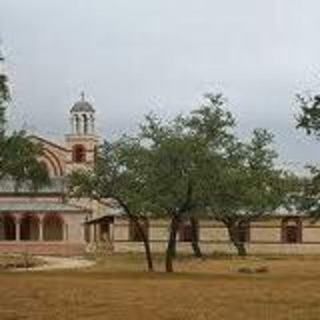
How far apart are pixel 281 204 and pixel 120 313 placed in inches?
2648

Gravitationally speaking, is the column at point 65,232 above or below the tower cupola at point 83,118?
below

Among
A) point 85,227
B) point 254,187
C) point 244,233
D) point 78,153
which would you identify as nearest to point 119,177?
point 254,187

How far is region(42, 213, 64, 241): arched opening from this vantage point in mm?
114625

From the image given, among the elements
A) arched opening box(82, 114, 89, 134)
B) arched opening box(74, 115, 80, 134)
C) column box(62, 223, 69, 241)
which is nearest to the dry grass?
column box(62, 223, 69, 241)

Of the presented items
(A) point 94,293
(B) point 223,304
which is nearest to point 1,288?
(A) point 94,293

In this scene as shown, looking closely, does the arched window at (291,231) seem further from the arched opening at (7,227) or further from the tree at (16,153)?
the tree at (16,153)

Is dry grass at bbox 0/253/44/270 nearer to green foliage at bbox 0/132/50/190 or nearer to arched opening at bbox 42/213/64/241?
green foliage at bbox 0/132/50/190

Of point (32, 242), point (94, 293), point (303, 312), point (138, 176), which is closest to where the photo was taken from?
point (303, 312)

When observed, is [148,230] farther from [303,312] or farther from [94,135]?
[303,312]

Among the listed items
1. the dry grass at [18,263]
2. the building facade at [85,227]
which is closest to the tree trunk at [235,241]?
the building facade at [85,227]

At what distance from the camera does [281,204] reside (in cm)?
9656

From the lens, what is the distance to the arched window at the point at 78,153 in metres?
120

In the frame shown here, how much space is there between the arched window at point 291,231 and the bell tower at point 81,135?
2238 centimetres

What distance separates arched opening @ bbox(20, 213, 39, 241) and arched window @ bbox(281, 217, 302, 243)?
24979 millimetres
